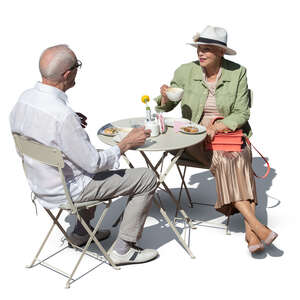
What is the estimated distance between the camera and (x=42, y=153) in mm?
3730

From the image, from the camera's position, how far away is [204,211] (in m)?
5.39

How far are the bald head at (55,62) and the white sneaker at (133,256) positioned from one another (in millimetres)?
1584

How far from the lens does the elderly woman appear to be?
4.56 meters

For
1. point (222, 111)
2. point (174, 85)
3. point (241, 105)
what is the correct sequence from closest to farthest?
1. point (241, 105)
2. point (222, 111)
3. point (174, 85)

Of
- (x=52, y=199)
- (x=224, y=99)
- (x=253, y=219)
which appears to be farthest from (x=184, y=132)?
(x=52, y=199)

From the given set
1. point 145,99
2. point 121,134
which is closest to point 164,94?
point 145,99

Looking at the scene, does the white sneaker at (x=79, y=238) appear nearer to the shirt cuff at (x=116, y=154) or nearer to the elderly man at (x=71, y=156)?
the elderly man at (x=71, y=156)

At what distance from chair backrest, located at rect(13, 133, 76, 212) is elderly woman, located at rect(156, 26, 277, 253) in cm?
150

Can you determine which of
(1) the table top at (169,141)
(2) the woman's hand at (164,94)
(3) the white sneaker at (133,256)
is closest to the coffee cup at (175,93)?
(2) the woman's hand at (164,94)

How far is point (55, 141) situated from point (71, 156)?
160mm

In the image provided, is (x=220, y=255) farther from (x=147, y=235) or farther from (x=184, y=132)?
(x=184, y=132)

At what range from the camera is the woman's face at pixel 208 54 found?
483 centimetres

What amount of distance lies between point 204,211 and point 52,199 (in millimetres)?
1930

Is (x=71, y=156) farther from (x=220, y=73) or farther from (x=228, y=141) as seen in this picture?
(x=220, y=73)
